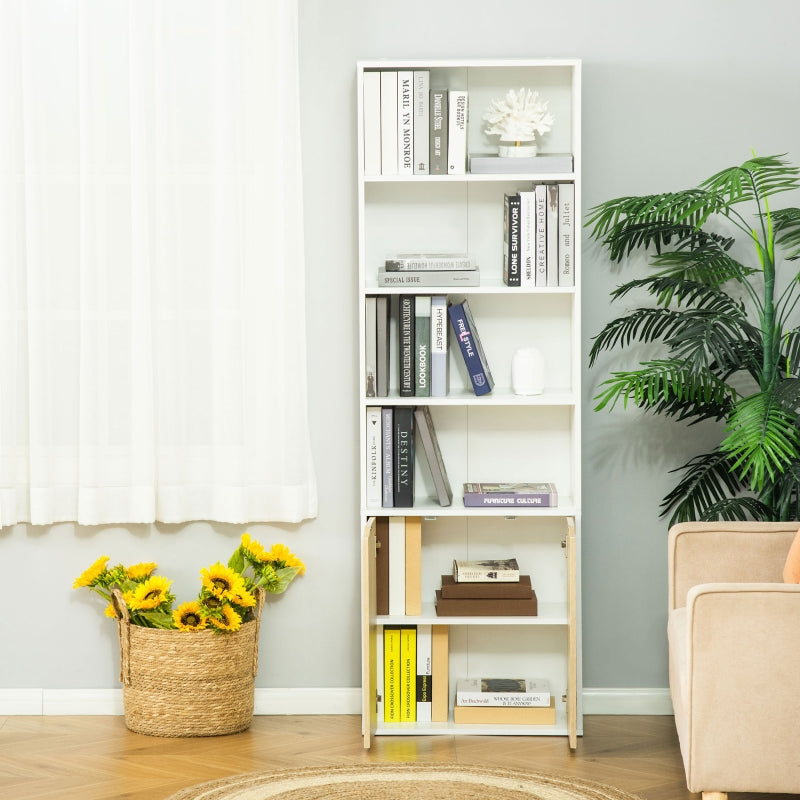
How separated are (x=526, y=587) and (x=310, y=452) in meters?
0.79

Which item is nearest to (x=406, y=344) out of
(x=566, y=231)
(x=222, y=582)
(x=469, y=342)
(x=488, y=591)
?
(x=469, y=342)

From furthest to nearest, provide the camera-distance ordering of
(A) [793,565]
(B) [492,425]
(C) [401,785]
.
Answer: (B) [492,425] → (C) [401,785] → (A) [793,565]

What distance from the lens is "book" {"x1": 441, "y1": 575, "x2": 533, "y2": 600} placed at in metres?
3.04

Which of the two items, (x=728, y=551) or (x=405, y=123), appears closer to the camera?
(x=728, y=551)

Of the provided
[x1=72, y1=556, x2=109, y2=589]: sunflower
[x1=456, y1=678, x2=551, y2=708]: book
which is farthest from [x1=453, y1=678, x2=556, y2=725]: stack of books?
[x1=72, y1=556, x2=109, y2=589]: sunflower

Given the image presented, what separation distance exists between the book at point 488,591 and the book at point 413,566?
0.10 m

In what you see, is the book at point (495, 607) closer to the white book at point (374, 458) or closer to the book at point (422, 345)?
the white book at point (374, 458)

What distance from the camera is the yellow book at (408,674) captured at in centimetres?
311

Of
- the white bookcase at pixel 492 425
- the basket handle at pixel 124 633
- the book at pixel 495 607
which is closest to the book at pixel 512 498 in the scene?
the white bookcase at pixel 492 425

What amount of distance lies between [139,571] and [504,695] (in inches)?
46.8

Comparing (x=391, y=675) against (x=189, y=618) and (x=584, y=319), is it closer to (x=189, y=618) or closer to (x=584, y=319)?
(x=189, y=618)

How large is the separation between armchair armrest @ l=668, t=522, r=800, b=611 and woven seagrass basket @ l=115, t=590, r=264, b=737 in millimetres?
1295

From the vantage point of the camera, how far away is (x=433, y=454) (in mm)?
3059

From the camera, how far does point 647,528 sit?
3250 mm
